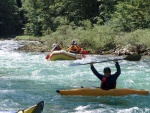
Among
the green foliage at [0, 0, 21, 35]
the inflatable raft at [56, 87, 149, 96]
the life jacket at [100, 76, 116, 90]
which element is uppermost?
the life jacket at [100, 76, 116, 90]

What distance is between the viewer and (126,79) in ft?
39.9

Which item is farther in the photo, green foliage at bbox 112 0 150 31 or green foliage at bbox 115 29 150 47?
green foliage at bbox 112 0 150 31

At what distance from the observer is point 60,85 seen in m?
11.3

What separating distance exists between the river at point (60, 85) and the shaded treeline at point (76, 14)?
7.77 m

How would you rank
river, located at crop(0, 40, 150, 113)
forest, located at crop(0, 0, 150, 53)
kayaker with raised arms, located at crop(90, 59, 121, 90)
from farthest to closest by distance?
forest, located at crop(0, 0, 150, 53) → kayaker with raised arms, located at crop(90, 59, 121, 90) → river, located at crop(0, 40, 150, 113)

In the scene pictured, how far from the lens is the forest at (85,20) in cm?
2109

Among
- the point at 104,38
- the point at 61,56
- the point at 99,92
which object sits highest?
the point at 99,92

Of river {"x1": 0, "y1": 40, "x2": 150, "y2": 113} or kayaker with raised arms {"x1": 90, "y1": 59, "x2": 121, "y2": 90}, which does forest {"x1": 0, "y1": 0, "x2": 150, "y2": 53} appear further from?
kayaker with raised arms {"x1": 90, "y1": 59, "x2": 121, "y2": 90}

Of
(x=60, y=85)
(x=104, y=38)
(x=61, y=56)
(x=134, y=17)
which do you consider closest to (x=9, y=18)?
(x=134, y=17)

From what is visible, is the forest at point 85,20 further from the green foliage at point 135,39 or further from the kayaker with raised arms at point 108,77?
the kayaker with raised arms at point 108,77

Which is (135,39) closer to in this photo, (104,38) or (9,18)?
(104,38)

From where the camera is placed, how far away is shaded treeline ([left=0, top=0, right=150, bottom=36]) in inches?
974

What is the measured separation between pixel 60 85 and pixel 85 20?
18.5 m

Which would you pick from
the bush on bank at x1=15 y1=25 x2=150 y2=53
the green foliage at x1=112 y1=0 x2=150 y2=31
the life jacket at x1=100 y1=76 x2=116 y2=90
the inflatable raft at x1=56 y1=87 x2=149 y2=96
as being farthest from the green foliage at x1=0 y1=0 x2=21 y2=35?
the life jacket at x1=100 y1=76 x2=116 y2=90
